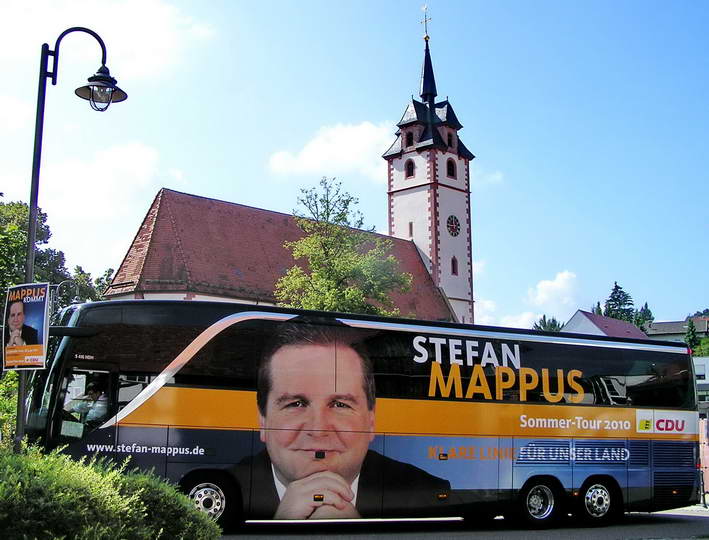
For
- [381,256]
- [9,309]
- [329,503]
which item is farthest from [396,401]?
[381,256]

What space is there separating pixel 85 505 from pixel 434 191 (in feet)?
186

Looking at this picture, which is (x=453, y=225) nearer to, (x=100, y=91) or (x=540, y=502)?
(x=540, y=502)

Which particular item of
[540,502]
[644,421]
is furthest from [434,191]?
[540,502]

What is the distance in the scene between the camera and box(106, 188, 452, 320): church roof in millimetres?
43750

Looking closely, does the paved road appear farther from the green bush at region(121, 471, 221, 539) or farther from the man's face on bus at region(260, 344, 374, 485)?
the green bush at region(121, 471, 221, 539)

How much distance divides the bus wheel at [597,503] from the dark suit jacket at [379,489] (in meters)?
3.12

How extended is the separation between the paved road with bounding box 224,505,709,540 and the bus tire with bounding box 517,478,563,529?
253 millimetres

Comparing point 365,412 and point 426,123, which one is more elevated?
point 426,123

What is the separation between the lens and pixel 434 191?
205 ft

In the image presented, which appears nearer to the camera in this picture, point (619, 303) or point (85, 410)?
point (85, 410)

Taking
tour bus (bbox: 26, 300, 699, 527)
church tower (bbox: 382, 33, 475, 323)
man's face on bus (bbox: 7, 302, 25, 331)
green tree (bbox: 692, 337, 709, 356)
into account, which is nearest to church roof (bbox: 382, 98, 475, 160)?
church tower (bbox: 382, 33, 475, 323)

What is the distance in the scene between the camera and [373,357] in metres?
14.3

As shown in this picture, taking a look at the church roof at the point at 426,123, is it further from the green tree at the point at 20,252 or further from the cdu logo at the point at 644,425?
the cdu logo at the point at 644,425

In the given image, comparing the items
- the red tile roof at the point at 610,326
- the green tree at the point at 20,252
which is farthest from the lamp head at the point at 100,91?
the red tile roof at the point at 610,326
